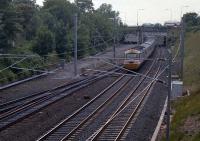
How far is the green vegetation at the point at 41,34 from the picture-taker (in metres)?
46.5

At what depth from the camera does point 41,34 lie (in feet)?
174

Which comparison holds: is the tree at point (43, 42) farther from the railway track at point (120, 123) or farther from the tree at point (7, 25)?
the railway track at point (120, 123)

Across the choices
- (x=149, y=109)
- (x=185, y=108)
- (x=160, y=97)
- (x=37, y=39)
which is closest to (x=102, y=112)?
(x=149, y=109)

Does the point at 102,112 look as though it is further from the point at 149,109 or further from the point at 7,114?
the point at 7,114

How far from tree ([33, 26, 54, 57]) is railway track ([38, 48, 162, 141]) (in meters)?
16.0

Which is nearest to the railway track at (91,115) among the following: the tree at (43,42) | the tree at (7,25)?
the tree at (7,25)

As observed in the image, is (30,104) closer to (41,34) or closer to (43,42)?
(41,34)

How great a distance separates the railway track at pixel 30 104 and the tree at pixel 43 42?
14239mm

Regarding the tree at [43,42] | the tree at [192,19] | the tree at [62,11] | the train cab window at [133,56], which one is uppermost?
the tree at [62,11]

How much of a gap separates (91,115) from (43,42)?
1161 inches

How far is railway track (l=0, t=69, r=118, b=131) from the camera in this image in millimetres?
24906

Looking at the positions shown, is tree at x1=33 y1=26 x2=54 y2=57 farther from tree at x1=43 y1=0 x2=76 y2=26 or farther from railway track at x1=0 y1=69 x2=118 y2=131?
railway track at x1=0 y1=69 x2=118 y2=131

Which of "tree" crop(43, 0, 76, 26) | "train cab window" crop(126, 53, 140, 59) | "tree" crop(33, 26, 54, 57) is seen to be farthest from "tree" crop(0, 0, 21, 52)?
"tree" crop(43, 0, 76, 26)

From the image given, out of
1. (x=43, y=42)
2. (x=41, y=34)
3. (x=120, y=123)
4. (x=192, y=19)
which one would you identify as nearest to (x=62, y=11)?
(x=43, y=42)
